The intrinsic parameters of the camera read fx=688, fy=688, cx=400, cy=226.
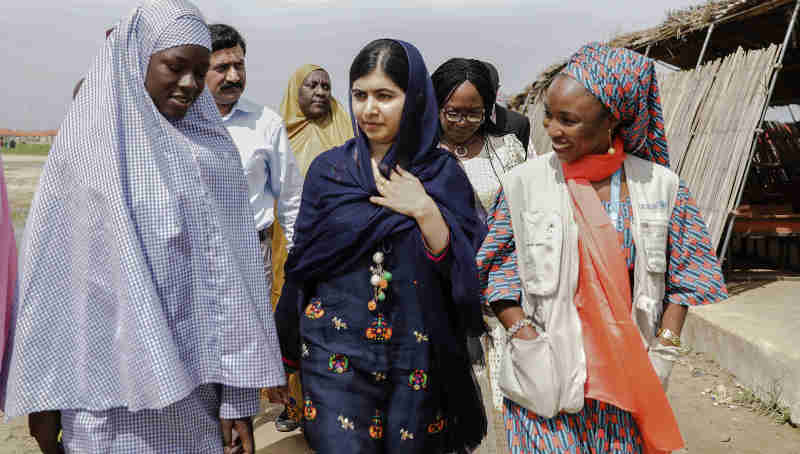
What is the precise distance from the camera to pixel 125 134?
74.7 inches

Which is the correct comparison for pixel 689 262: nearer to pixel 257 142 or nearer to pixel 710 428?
pixel 257 142

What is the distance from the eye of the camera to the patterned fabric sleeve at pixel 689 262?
2.21 m

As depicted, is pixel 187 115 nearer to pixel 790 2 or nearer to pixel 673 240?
pixel 673 240

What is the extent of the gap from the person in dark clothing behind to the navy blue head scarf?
5.10 ft

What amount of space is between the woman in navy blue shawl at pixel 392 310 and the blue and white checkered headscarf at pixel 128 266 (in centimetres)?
35

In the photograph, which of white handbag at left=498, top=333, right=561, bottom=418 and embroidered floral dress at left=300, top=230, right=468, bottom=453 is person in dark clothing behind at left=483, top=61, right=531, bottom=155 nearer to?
Answer: embroidered floral dress at left=300, top=230, right=468, bottom=453

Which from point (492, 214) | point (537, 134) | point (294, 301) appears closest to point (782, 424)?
point (492, 214)

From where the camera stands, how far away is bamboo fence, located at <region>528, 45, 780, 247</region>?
6652 mm

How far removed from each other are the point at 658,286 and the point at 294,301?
1263 mm

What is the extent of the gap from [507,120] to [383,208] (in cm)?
216

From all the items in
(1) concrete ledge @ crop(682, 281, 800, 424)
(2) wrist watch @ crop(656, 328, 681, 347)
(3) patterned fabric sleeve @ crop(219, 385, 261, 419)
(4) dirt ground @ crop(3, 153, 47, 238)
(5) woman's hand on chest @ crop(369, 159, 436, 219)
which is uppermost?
(5) woman's hand on chest @ crop(369, 159, 436, 219)

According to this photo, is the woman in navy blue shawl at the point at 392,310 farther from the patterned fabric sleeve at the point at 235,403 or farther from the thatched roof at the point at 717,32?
the thatched roof at the point at 717,32

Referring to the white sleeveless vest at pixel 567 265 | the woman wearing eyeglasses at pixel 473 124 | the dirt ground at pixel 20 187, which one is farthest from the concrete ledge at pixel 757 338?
the dirt ground at pixel 20 187

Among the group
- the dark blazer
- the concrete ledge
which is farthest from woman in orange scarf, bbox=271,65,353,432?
the concrete ledge
